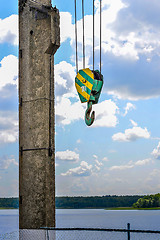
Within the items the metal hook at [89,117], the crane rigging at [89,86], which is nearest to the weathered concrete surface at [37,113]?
the crane rigging at [89,86]

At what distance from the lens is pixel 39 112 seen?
9.27m

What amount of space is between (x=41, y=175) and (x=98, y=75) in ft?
8.44

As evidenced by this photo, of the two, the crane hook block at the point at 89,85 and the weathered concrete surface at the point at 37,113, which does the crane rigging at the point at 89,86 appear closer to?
the crane hook block at the point at 89,85

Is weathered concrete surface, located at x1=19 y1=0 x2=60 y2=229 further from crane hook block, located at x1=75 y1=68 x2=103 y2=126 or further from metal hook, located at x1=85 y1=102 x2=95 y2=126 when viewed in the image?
metal hook, located at x1=85 y1=102 x2=95 y2=126

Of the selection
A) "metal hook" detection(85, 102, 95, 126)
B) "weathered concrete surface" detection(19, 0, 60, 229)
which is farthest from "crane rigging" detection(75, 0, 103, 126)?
"weathered concrete surface" detection(19, 0, 60, 229)

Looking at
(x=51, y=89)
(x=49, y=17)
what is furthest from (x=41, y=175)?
(x=49, y=17)

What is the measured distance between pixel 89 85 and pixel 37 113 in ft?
4.56

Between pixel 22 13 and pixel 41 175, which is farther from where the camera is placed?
pixel 22 13

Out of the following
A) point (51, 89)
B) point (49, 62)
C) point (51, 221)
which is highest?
point (49, 62)

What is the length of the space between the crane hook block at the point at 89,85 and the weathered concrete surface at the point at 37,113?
0.85 m

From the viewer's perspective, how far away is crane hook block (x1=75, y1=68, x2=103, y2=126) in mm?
8836

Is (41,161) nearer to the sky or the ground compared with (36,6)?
nearer to the ground

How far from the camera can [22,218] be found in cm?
926

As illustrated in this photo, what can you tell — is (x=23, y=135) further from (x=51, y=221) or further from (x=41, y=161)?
(x=51, y=221)
